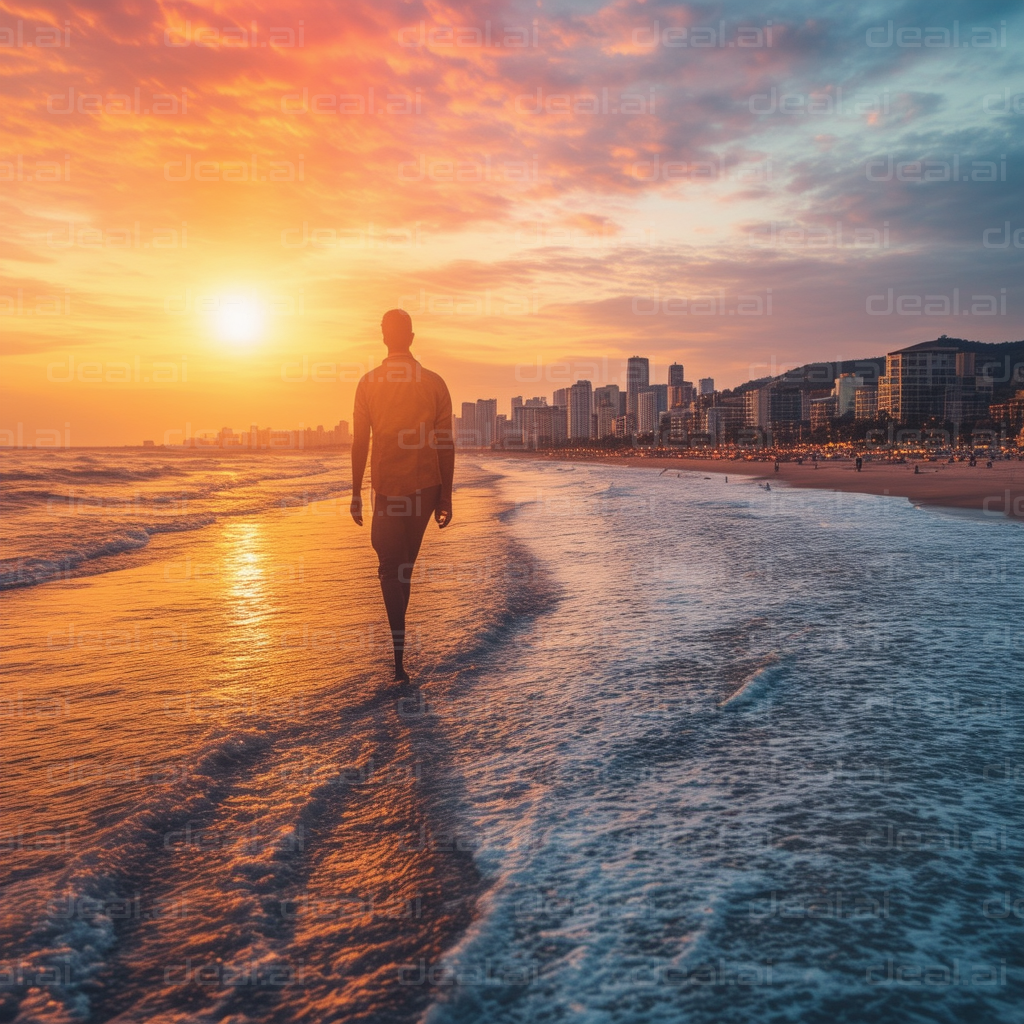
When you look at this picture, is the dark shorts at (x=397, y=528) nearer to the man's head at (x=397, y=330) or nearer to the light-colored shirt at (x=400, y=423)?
the light-colored shirt at (x=400, y=423)

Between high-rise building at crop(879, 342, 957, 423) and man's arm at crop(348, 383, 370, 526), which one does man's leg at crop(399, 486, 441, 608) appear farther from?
high-rise building at crop(879, 342, 957, 423)

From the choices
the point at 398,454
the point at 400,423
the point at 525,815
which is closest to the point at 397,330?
the point at 400,423

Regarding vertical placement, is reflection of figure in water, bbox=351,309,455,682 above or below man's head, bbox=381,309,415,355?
below

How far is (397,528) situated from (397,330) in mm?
1597

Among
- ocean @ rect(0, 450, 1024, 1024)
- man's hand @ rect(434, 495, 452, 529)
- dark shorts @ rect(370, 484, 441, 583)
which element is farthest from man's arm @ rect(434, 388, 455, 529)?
ocean @ rect(0, 450, 1024, 1024)

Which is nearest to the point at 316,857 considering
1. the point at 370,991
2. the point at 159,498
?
the point at 370,991

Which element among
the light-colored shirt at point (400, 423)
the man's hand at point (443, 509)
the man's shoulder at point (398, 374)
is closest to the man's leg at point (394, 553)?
the light-colored shirt at point (400, 423)

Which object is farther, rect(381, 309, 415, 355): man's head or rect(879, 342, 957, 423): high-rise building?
rect(879, 342, 957, 423): high-rise building

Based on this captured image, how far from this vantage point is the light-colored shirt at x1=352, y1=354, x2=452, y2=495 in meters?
5.30

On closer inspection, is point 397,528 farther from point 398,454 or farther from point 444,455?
point 444,455

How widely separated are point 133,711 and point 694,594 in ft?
19.0

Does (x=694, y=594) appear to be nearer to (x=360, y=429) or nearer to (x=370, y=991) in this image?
(x=360, y=429)

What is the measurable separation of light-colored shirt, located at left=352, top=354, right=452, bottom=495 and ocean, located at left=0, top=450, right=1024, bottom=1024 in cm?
154

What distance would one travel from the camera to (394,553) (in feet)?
17.5
